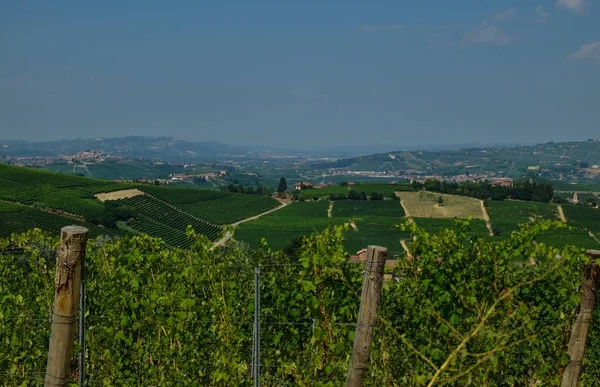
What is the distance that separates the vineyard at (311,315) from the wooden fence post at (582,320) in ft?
0.31

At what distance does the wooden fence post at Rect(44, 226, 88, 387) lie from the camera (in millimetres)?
3811

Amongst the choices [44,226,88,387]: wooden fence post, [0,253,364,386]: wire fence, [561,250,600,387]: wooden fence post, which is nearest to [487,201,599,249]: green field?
[0,253,364,386]: wire fence

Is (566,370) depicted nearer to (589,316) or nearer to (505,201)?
(589,316)

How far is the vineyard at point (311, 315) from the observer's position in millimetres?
5328

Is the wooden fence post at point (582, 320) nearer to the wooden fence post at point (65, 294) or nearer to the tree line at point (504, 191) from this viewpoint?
the wooden fence post at point (65, 294)

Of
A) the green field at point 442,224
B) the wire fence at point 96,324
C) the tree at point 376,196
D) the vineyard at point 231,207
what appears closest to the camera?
the wire fence at point 96,324

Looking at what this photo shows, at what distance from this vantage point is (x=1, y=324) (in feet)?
21.5

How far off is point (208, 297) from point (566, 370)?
3669 mm

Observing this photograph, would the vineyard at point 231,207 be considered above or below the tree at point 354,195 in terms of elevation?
below

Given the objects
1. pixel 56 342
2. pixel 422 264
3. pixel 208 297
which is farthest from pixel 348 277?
pixel 56 342

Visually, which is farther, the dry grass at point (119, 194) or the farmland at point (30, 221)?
the dry grass at point (119, 194)

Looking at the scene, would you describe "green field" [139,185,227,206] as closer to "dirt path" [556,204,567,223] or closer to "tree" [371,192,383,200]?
"tree" [371,192,383,200]

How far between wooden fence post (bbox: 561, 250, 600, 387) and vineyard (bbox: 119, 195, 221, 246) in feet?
173

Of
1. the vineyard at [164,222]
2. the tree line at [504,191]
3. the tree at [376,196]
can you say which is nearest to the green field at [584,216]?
the tree line at [504,191]
